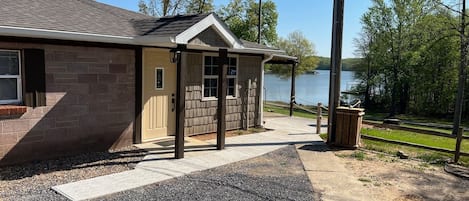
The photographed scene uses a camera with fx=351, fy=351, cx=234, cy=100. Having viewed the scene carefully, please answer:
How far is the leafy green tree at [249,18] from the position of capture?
102ft

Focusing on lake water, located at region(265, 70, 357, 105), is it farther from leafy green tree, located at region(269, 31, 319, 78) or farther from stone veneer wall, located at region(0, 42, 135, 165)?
stone veneer wall, located at region(0, 42, 135, 165)

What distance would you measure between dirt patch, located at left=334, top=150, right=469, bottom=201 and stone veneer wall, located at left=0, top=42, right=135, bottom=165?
5.14 m

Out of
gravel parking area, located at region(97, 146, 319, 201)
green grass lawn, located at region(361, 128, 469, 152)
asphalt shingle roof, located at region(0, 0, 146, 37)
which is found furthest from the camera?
green grass lawn, located at region(361, 128, 469, 152)

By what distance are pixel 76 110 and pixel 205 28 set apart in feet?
10.3

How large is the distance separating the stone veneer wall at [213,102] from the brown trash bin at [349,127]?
332 cm

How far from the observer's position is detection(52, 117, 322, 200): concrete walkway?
5.38m

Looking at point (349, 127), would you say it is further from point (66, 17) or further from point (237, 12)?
point (237, 12)

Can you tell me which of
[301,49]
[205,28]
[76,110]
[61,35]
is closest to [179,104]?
[205,28]

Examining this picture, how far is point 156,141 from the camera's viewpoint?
883cm

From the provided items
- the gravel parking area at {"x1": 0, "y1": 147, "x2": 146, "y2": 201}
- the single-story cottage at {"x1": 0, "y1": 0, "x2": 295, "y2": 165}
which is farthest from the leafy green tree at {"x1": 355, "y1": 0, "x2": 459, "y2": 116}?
the gravel parking area at {"x1": 0, "y1": 147, "x2": 146, "y2": 201}

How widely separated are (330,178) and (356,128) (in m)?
2.84

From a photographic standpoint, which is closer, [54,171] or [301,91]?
[54,171]

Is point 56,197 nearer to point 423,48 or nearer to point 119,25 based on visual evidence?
point 119,25

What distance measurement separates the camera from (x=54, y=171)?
20.3ft
